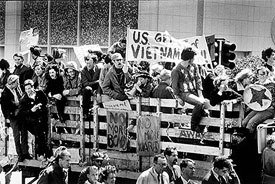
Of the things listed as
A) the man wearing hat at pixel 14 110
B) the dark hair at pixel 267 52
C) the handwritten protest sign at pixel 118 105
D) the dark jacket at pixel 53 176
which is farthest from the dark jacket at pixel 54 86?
the dark hair at pixel 267 52

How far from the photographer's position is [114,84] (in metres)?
14.0

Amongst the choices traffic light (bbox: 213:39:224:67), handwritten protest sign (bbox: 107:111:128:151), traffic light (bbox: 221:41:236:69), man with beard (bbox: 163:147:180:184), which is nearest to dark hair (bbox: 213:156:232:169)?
man with beard (bbox: 163:147:180:184)

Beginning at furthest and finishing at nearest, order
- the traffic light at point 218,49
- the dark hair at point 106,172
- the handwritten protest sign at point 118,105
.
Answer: the traffic light at point 218,49, the handwritten protest sign at point 118,105, the dark hair at point 106,172

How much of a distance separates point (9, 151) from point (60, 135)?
4.00 feet

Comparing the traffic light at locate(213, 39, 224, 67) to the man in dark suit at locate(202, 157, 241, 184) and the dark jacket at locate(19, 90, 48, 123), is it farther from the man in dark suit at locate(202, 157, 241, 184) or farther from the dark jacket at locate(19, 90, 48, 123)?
the man in dark suit at locate(202, 157, 241, 184)

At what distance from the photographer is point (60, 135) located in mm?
14859

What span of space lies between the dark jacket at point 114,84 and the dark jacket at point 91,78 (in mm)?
559

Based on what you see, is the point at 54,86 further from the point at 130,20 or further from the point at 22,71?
the point at 130,20

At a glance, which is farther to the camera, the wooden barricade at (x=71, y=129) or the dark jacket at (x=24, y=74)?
the dark jacket at (x=24, y=74)

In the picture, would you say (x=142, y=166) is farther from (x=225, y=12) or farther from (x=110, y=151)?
(x=225, y=12)

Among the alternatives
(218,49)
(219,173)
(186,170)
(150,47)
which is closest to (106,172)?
(186,170)

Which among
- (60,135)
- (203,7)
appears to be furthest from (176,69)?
(203,7)

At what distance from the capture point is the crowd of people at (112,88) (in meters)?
12.6

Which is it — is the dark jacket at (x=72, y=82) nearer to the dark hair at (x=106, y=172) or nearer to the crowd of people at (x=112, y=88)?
the crowd of people at (x=112, y=88)
